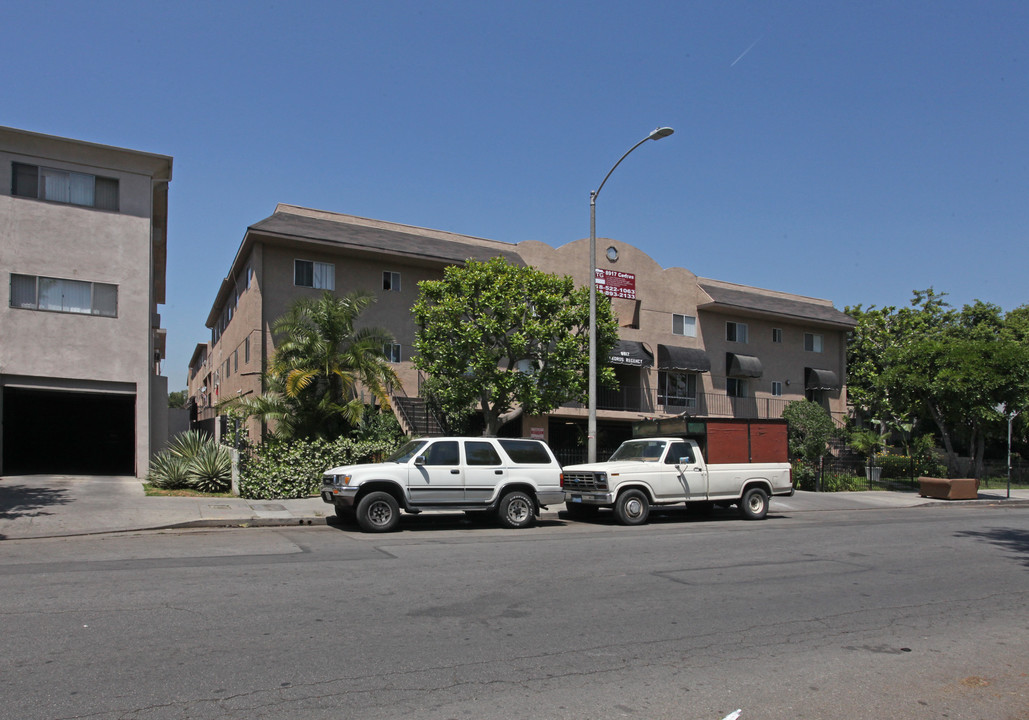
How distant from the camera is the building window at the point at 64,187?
2095cm

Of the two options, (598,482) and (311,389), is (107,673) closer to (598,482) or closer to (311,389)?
(598,482)

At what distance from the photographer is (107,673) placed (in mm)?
5391

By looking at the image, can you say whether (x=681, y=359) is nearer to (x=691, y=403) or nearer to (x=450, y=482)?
(x=691, y=403)

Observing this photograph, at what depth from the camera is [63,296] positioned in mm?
21047

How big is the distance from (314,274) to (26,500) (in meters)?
12.2

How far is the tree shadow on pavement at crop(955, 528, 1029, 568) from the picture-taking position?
499 inches

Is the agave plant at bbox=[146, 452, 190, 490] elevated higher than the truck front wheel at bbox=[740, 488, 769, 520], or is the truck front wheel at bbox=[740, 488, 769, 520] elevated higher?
the agave plant at bbox=[146, 452, 190, 490]

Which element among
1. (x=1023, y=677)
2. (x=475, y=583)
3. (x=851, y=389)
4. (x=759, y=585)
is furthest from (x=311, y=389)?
(x=851, y=389)

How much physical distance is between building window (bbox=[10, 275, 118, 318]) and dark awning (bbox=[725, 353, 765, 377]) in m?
25.4

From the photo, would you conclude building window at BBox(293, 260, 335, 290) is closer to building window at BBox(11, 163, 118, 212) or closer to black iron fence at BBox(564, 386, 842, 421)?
building window at BBox(11, 163, 118, 212)

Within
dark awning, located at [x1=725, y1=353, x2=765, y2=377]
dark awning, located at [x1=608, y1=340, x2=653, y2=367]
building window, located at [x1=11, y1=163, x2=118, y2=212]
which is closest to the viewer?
building window, located at [x1=11, y1=163, x2=118, y2=212]

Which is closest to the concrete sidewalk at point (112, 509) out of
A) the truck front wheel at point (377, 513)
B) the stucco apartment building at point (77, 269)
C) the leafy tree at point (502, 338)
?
the truck front wheel at point (377, 513)

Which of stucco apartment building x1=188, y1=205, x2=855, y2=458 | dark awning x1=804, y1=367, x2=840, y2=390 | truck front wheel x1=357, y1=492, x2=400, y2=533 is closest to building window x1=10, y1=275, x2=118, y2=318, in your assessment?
stucco apartment building x1=188, y1=205, x2=855, y2=458

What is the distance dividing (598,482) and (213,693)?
38.1 feet
